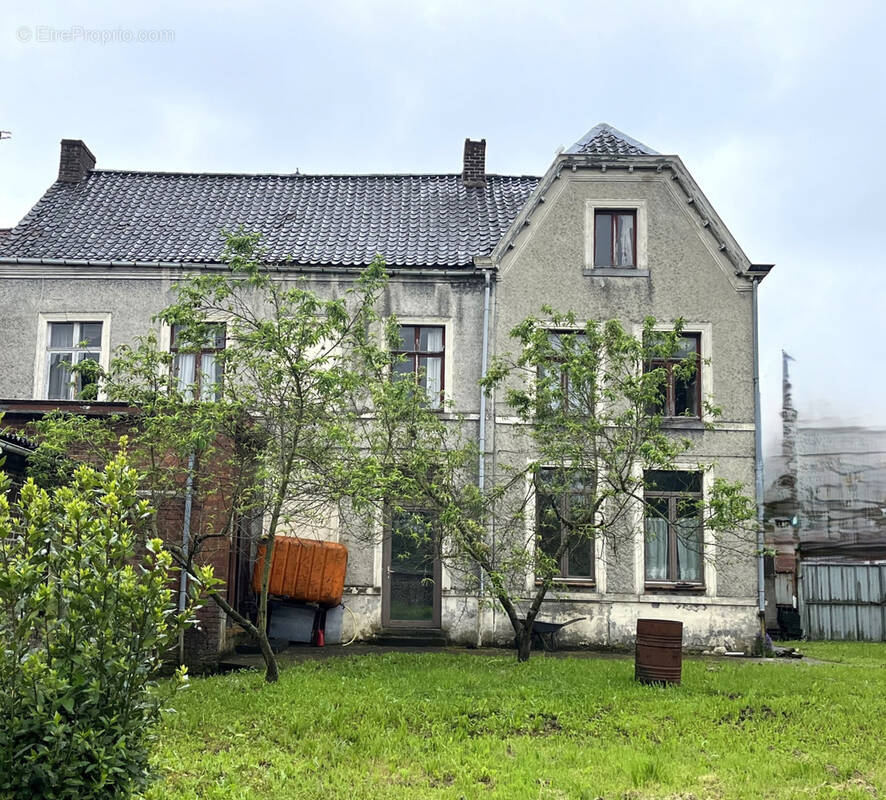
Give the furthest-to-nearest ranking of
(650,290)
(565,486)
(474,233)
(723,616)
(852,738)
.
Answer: (474,233) < (650,290) < (723,616) < (565,486) < (852,738)

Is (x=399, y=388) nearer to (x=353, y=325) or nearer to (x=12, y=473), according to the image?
(x=353, y=325)

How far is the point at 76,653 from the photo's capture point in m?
4.97

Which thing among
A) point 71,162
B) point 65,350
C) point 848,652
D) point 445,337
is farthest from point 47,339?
point 848,652

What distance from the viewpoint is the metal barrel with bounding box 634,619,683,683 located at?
11.7 metres

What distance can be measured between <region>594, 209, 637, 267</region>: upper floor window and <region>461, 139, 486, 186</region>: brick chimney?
4038 millimetres

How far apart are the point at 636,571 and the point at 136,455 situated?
29.5 ft

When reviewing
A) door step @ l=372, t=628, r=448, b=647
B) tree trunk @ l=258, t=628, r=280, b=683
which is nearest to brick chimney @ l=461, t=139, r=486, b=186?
door step @ l=372, t=628, r=448, b=647

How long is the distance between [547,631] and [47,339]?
10.7 metres

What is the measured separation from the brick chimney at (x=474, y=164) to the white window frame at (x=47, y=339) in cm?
844

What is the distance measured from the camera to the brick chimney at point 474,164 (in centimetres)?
2102

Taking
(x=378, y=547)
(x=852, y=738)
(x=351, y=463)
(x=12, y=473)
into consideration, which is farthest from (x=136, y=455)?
(x=852, y=738)

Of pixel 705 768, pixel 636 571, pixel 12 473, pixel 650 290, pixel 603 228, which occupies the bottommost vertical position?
pixel 705 768

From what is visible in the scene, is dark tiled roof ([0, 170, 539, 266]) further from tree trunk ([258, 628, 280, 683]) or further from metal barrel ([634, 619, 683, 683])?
metal barrel ([634, 619, 683, 683])

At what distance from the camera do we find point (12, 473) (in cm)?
1240
